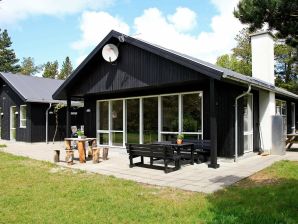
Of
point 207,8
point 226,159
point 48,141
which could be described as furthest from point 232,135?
point 48,141

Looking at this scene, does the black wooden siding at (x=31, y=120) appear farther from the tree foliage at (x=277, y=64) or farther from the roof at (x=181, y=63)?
the tree foliage at (x=277, y=64)

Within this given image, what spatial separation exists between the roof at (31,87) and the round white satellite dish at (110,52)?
25.0 ft

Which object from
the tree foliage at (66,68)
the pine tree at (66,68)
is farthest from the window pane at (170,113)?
the tree foliage at (66,68)

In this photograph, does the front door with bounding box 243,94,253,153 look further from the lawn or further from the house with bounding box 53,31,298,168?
the lawn

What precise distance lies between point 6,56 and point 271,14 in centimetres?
→ 5783

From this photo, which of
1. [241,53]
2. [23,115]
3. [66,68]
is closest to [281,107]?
[23,115]

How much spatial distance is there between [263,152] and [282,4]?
820 centimetres

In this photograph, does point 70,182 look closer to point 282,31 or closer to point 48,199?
point 48,199

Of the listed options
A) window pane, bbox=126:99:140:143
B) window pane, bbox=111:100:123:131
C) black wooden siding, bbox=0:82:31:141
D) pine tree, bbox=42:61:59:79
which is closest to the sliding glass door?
window pane, bbox=126:99:140:143

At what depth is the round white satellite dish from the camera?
42.0 feet

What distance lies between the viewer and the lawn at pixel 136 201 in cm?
521

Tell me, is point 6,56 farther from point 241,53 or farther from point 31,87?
point 31,87

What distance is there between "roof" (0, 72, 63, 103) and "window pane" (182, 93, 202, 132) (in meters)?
10.2

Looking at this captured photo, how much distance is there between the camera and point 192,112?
11.8 m
